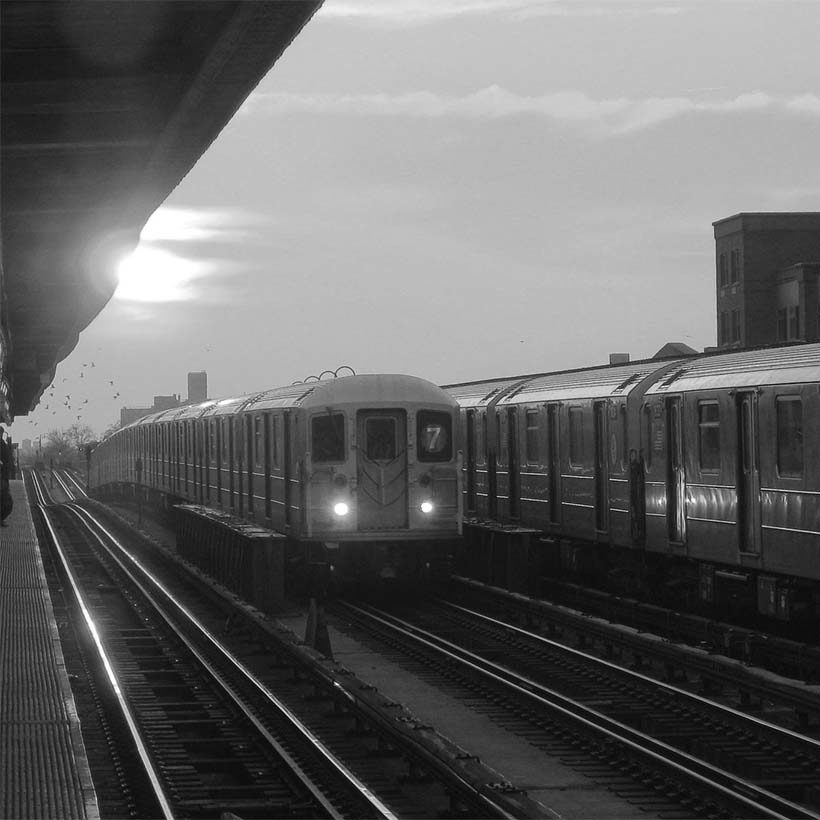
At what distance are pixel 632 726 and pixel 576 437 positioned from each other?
8.98m

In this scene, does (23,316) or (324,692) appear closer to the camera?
(324,692)

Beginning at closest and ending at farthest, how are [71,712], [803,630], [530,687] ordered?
[71,712], [530,687], [803,630]

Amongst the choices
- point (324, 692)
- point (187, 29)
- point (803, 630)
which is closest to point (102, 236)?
point (324, 692)

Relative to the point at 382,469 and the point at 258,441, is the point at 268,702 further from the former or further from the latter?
the point at 258,441

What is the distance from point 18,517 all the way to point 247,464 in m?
13.8

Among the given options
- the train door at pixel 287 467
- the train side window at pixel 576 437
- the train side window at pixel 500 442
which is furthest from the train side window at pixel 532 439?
the train door at pixel 287 467

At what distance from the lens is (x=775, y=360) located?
15352mm

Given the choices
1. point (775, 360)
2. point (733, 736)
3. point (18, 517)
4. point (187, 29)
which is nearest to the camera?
point (187, 29)

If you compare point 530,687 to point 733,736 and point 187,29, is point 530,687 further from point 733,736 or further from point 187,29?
point 187,29

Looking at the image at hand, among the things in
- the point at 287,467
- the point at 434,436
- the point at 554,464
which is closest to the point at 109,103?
the point at 434,436

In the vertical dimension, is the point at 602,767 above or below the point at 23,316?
below

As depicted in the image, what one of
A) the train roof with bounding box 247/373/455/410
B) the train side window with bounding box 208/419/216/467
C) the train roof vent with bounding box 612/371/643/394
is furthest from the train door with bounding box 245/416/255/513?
the train roof vent with bounding box 612/371/643/394

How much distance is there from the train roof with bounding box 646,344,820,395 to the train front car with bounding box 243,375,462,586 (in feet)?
11.6

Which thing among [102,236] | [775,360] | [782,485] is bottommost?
[782,485]
